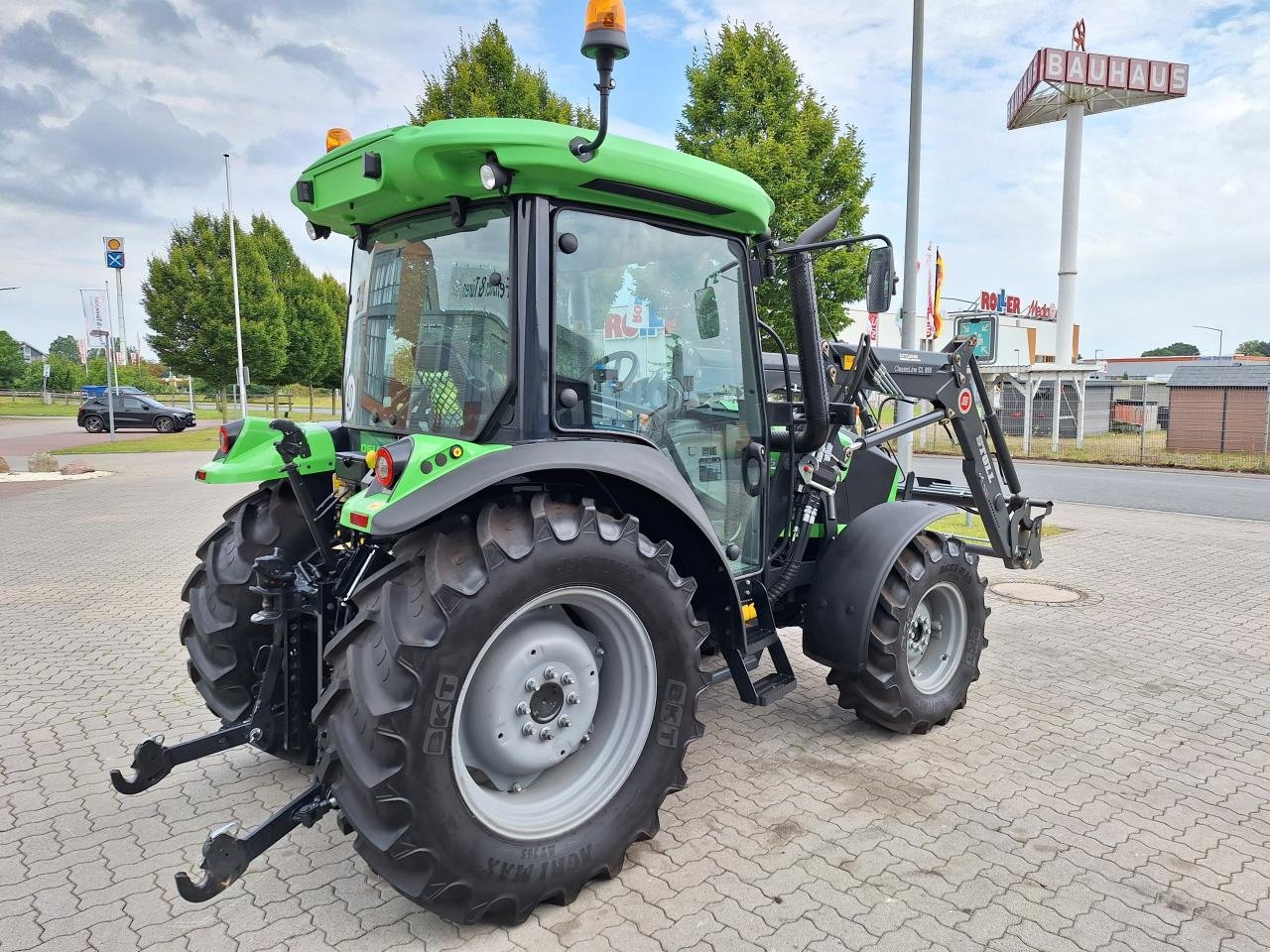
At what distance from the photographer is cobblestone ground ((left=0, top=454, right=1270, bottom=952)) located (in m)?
2.66

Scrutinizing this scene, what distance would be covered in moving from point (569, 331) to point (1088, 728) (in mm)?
3428

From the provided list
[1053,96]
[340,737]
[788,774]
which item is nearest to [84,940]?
[340,737]

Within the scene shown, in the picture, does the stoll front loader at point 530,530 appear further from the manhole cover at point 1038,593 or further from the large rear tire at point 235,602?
the manhole cover at point 1038,593

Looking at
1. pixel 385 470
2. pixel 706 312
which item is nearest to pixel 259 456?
pixel 385 470

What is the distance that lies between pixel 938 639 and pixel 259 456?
352 cm

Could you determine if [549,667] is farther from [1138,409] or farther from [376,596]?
[1138,409]

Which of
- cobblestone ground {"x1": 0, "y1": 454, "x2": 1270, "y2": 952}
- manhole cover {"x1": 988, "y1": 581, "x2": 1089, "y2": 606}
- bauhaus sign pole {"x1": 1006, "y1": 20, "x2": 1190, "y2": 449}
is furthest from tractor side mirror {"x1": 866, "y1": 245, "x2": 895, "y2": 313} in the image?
bauhaus sign pole {"x1": 1006, "y1": 20, "x2": 1190, "y2": 449}

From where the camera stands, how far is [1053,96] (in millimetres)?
27281

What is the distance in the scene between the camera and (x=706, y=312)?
354 cm

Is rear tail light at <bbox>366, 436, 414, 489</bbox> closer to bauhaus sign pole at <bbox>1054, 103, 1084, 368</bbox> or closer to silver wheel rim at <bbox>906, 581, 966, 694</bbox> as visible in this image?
silver wheel rim at <bbox>906, 581, 966, 694</bbox>

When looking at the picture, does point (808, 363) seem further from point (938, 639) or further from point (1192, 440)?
point (1192, 440)

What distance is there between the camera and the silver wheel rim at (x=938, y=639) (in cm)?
430

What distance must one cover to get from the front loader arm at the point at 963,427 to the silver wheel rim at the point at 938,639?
1.66 feet

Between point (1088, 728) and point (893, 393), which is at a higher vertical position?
point (893, 393)
